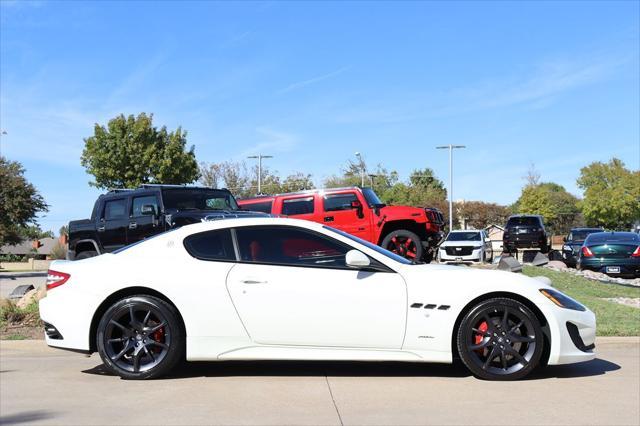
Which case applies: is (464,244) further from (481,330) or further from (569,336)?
(481,330)

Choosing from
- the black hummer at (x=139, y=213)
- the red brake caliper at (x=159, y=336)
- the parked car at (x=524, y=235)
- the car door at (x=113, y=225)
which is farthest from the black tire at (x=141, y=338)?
the parked car at (x=524, y=235)

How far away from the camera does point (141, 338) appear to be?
5324 millimetres

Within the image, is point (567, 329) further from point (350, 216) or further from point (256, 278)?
point (350, 216)

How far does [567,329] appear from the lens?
5.24 metres

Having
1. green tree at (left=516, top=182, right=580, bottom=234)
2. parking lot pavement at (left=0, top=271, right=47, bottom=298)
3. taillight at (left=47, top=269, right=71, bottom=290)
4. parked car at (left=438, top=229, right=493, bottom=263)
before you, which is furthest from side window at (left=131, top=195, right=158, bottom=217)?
green tree at (left=516, top=182, right=580, bottom=234)

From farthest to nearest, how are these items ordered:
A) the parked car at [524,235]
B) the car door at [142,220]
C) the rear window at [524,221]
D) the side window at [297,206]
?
the rear window at [524,221] → the parked car at [524,235] → the side window at [297,206] → the car door at [142,220]

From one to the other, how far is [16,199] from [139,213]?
24.1 meters

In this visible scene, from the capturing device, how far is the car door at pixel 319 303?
516cm

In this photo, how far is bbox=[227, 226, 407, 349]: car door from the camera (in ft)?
16.9

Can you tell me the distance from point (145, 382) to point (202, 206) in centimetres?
660

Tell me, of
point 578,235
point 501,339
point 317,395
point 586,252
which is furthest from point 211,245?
point 578,235

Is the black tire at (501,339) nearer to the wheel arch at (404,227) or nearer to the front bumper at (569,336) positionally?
the front bumper at (569,336)

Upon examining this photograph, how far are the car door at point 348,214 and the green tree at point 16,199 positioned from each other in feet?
82.5

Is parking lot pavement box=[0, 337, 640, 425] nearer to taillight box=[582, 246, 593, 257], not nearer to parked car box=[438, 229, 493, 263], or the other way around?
taillight box=[582, 246, 593, 257]
